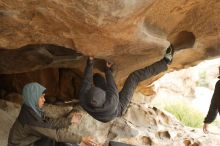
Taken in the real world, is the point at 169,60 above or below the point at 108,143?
above

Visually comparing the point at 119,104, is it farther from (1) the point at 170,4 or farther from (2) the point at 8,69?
(2) the point at 8,69

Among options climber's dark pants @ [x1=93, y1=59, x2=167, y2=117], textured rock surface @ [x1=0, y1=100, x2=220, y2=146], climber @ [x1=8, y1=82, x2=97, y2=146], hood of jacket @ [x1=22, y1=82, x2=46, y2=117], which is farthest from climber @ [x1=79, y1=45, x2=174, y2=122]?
textured rock surface @ [x1=0, y1=100, x2=220, y2=146]

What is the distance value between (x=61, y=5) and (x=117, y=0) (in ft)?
1.70

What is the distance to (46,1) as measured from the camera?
352 centimetres

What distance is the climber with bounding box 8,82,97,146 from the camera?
3.85 m

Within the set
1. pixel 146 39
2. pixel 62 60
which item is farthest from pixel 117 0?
pixel 62 60

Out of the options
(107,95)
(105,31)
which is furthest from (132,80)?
(105,31)

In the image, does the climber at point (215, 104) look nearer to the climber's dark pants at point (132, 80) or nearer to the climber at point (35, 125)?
the climber's dark pants at point (132, 80)

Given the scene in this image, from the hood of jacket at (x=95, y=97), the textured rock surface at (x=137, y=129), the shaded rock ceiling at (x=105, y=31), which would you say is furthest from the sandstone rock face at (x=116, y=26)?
the textured rock surface at (x=137, y=129)

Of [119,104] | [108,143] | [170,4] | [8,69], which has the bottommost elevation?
[108,143]

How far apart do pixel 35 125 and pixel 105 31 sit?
1.15 metres

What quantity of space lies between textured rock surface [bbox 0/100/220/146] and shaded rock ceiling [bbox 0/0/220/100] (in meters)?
0.68

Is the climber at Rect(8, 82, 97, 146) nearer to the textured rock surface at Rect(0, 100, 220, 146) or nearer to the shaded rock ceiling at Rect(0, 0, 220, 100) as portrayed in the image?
the shaded rock ceiling at Rect(0, 0, 220, 100)

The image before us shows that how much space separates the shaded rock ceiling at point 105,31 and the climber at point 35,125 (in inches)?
25.4
